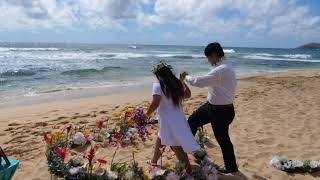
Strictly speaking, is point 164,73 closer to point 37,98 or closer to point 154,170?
point 154,170

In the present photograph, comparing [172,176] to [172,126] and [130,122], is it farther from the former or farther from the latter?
[130,122]

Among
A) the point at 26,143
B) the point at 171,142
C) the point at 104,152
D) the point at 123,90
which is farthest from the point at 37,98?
the point at 171,142

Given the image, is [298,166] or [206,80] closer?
[206,80]

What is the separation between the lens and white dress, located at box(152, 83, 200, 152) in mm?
4672

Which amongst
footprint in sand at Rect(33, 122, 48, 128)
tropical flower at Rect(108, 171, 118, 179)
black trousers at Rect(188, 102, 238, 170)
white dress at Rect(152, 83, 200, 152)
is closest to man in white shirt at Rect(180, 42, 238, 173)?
black trousers at Rect(188, 102, 238, 170)

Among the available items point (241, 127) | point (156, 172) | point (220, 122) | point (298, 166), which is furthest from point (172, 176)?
Answer: point (241, 127)

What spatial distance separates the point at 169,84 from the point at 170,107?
281mm

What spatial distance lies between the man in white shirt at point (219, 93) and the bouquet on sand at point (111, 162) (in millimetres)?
404

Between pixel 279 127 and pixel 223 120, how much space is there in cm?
331

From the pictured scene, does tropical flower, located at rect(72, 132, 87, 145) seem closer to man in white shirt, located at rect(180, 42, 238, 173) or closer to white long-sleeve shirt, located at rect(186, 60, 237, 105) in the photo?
man in white shirt, located at rect(180, 42, 238, 173)

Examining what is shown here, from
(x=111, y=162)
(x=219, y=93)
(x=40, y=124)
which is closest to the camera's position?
(x=219, y=93)

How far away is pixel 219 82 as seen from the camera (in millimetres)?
4699

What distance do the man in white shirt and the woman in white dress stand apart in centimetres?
18

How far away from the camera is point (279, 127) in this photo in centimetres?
776
